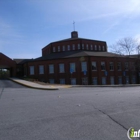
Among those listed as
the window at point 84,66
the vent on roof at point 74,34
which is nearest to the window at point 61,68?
the window at point 84,66

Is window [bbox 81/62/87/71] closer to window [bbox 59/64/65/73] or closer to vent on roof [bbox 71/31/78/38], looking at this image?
window [bbox 59/64/65/73]

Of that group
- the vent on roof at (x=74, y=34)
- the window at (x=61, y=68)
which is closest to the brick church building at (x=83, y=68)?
the window at (x=61, y=68)

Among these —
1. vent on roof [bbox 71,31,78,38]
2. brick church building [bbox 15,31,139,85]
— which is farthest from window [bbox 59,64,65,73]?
vent on roof [bbox 71,31,78,38]

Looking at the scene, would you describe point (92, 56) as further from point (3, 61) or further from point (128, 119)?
point (128, 119)

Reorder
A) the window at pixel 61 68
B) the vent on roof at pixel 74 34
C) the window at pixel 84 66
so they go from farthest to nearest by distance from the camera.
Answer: the vent on roof at pixel 74 34
the window at pixel 61 68
the window at pixel 84 66

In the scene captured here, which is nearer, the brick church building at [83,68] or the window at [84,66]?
the brick church building at [83,68]

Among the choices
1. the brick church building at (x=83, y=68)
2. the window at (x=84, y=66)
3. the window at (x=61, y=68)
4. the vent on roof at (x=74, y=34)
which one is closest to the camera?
the brick church building at (x=83, y=68)

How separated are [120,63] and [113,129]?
45173 mm

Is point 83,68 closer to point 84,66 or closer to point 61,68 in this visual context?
point 84,66

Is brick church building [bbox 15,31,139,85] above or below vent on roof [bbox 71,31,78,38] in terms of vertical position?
below

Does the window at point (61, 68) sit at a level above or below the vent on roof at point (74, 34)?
below

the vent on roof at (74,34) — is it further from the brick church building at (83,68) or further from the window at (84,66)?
the window at (84,66)

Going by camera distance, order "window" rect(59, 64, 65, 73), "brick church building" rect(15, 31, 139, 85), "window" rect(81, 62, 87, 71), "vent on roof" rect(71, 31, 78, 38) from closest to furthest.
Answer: "brick church building" rect(15, 31, 139, 85) < "window" rect(81, 62, 87, 71) < "window" rect(59, 64, 65, 73) < "vent on roof" rect(71, 31, 78, 38)

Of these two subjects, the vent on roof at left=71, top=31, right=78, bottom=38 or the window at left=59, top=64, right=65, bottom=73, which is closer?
the window at left=59, top=64, right=65, bottom=73
